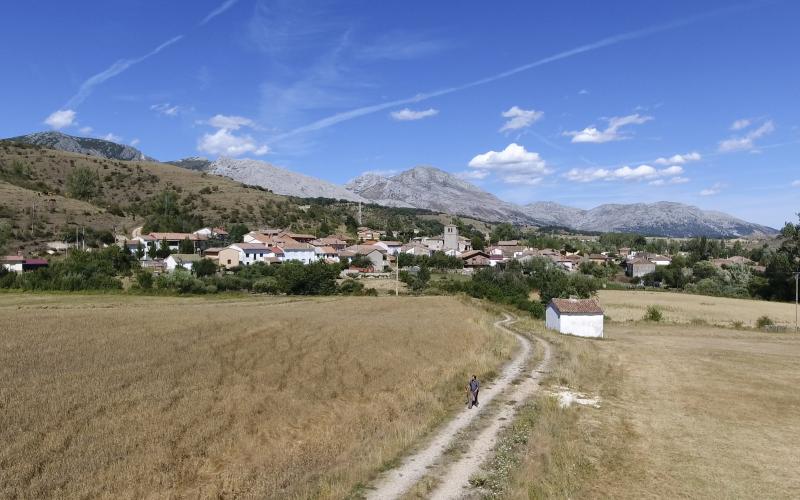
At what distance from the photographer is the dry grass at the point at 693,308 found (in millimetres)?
70625

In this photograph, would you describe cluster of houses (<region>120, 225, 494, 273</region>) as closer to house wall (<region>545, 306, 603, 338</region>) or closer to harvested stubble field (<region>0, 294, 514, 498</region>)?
house wall (<region>545, 306, 603, 338</region>)

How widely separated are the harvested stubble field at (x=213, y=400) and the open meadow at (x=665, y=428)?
14.1ft

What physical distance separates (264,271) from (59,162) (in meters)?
129

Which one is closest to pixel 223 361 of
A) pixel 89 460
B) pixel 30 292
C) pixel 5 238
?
pixel 89 460

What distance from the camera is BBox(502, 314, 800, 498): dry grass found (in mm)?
15703

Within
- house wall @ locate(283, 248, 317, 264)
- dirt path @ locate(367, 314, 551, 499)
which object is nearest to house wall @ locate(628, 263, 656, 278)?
house wall @ locate(283, 248, 317, 264)

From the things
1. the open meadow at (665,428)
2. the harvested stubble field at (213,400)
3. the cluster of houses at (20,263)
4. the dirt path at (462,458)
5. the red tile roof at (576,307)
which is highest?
the cluster of houses at (20,263)

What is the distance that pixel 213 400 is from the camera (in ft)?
71.4

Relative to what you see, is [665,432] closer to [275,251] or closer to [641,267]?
[275,251]

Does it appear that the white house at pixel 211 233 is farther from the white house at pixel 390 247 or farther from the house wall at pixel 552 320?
the house wall at pixel 552 320

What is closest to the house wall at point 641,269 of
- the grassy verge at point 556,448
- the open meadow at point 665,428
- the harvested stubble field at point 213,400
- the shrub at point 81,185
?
the open meadow at point 665,428

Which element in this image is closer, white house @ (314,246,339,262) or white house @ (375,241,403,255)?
white house @ (314,246,339,262)

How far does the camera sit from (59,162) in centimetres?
17462

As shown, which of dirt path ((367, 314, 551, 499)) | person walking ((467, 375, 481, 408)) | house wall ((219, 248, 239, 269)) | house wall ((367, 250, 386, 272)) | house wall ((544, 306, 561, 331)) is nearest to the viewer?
dirt path ((367, 314, 551, 499))
